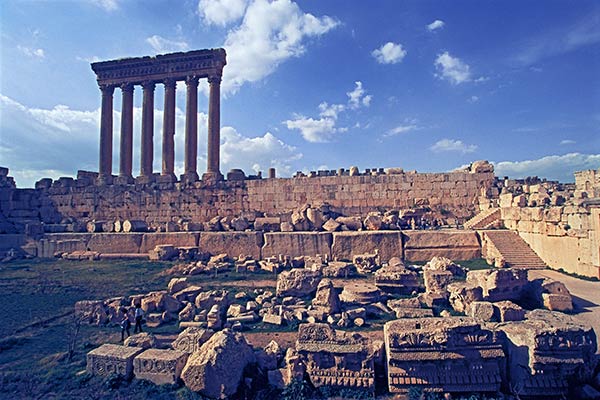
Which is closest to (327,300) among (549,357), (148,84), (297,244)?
(549,357)

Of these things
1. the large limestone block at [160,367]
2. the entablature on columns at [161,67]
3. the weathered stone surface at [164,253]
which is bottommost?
the large limestone block at [160,367]

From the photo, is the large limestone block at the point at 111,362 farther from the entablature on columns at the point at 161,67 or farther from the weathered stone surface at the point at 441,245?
the entablature on columns at the point at 161,67

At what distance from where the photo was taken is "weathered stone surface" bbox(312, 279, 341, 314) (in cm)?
748

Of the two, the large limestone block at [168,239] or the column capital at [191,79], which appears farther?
the column capital at [191,79]

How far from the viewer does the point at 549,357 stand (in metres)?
4.72

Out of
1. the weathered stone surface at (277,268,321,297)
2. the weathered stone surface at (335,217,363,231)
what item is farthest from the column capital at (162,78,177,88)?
the weathered stone surface at (277,268,321,297)

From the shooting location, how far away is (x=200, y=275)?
11789 mm

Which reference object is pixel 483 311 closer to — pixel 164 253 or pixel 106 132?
pixel 164 253

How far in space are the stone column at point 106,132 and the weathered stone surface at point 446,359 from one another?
77.3 feet

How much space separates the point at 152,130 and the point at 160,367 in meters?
21.7

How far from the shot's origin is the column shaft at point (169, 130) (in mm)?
22891

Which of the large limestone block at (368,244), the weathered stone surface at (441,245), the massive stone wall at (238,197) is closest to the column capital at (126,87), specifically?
the massive stone wall at (238,197)

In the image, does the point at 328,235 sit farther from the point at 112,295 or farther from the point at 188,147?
the point at 188,147

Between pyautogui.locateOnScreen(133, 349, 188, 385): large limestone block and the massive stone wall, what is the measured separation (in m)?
10.7
